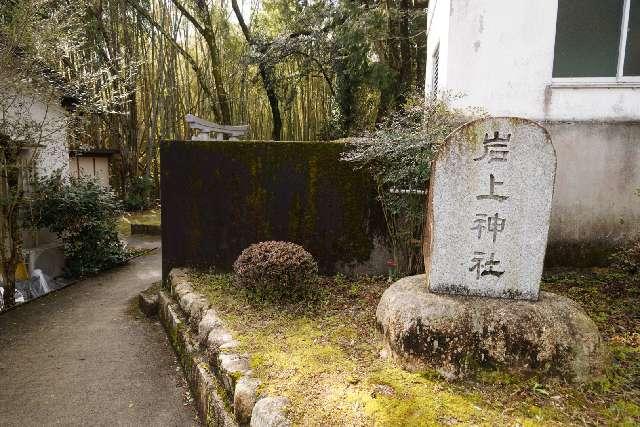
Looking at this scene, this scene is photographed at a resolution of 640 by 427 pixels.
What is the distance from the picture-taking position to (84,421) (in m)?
3.74

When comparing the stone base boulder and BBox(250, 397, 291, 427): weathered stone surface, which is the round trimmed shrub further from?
BBox(250, 397, 291, 427): weathered stone surface

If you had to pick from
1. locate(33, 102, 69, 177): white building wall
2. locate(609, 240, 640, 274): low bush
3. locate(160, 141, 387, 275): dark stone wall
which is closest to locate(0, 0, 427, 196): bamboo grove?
locate(33, 102, 69, 177): white building wall

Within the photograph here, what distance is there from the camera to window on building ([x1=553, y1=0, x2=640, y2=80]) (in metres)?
5.59

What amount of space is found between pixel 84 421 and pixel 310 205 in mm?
3563

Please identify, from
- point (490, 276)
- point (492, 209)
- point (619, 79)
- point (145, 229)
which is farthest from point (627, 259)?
point (145, 229)

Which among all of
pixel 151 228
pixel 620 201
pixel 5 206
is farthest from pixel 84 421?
pixel 151 228

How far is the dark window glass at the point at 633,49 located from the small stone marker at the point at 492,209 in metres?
3.68

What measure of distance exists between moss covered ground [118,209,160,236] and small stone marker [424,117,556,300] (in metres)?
10.5

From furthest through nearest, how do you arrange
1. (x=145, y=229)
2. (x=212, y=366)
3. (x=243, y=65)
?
(x=243, y=65) < (x=145, y=229) < (x=212, y=366)

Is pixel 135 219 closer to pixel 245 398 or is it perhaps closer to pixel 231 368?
pixel 231 368

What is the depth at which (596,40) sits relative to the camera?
5684 millimetres

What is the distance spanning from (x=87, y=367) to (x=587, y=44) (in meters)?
7.62

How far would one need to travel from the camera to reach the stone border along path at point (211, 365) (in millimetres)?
2929

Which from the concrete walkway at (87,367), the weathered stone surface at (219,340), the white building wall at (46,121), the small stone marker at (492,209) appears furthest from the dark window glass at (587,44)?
the white building wall at (46,121)
